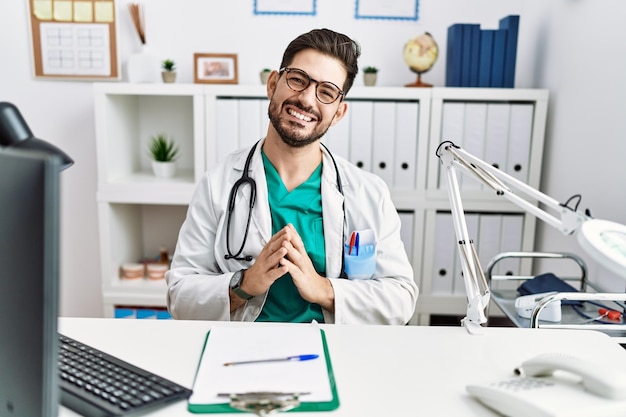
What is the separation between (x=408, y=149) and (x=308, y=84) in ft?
3.09

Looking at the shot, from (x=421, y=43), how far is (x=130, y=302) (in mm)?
1644

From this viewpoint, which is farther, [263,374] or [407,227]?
[407,227]

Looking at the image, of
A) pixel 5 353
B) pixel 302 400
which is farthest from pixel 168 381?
pixel 5 353

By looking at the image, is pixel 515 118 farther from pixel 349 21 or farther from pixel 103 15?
pixel 103 15

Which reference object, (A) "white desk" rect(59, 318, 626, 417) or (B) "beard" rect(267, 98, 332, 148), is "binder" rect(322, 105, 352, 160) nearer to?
(B) "beard" rect(267, 98, 332, 148)

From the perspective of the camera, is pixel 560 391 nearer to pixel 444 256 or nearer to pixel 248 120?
pixel 444 256

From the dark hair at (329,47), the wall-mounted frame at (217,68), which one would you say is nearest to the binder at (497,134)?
the dark hair at (329,47)

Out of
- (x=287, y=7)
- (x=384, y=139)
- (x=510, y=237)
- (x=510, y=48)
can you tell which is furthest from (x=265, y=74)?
(x=510, y=237)

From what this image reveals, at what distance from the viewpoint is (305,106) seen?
154cm

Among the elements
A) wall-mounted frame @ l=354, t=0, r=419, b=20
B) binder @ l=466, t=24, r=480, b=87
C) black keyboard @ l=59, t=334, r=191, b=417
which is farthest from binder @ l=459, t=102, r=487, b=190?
black keyboard @ l=59, t=334, r=191, b=417

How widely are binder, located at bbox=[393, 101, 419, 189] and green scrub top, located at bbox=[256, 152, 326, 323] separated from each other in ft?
2.72

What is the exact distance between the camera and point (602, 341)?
1.20m

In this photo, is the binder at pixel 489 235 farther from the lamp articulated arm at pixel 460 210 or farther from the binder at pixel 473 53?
the lamp articulated arm at pixel 460 210

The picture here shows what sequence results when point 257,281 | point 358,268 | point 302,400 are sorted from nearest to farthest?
1. point 302,400
2. point 257,281
3. point 358,268
